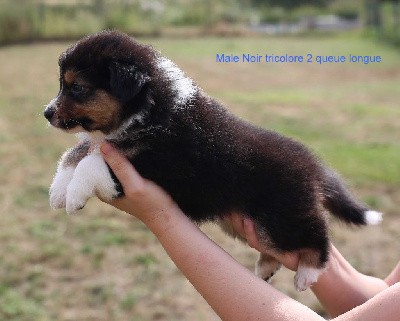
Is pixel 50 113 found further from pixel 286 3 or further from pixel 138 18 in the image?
pixel 286 3

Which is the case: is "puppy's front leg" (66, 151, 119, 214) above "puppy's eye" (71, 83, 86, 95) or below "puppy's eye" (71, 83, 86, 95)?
below

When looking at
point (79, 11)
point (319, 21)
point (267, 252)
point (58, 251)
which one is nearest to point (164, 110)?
point (267, 252)

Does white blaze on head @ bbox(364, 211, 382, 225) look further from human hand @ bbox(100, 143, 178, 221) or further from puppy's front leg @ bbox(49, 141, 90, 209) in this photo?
puppy's front leg @ bbox(49, 141, 90, 209)

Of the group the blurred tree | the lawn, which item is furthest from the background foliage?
the lawn

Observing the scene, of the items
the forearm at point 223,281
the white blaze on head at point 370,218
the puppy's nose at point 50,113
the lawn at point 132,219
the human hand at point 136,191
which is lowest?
the lawn at point 132,219

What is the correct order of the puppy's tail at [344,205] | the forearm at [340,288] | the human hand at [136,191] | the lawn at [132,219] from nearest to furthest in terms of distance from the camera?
the human hand at [136,191]
the forearm at [340,288]
the puppy's tail at [344,205]
the lawn at [132,219]

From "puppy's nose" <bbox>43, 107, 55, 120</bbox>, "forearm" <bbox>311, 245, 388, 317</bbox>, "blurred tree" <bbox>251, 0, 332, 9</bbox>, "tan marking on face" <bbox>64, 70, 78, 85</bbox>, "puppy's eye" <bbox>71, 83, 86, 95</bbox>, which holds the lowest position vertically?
"blurred tree" <bbox>251, 0, 332, 9</bbox>

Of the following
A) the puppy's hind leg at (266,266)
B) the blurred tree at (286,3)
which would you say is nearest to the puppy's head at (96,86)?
the puppy's hind leg at (266,266)

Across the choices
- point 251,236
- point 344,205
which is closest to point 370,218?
point 344,205

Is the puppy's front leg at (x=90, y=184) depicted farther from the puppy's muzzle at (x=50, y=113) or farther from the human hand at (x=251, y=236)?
the human hand at (x=251, y=236)
